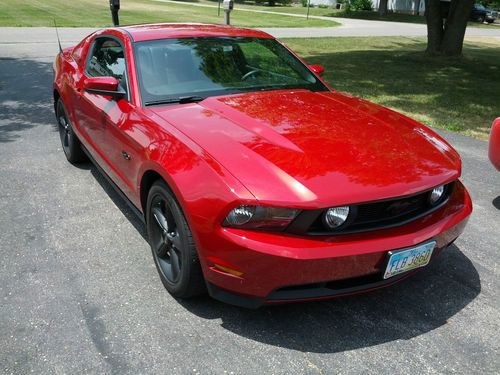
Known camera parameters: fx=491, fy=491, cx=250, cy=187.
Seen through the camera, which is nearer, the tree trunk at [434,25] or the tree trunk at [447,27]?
the tree trunk at [447,27]

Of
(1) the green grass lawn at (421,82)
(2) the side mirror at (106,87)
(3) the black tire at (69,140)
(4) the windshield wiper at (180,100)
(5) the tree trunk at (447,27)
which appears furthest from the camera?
(5) the tree trunk at (447,27)

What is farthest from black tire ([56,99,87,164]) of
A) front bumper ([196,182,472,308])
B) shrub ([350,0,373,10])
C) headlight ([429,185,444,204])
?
shrub ([350,0,373,10])

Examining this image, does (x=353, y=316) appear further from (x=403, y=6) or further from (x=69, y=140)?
(x=403, y=6)

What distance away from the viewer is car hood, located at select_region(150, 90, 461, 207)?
237 cm

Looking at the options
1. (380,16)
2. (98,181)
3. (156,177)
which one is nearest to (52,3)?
(380,16)

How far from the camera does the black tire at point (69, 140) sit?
4.89 metres

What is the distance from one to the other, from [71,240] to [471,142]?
16.2ft

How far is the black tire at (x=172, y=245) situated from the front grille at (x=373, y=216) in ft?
1.96

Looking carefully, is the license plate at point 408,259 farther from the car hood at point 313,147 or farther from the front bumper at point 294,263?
the car hood at point 313,147

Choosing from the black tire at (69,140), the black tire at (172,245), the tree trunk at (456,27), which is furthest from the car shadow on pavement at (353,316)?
the tree trunk at (456,27)

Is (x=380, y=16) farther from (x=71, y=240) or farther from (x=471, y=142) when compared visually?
Answer: (x=71, y=240)

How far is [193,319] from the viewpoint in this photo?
2.75 m

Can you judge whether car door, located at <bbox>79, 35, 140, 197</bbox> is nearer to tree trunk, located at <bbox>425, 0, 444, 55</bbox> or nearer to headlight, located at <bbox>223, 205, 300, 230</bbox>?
headlight, located at <bbox>223, 205, 300, 230</bbox>

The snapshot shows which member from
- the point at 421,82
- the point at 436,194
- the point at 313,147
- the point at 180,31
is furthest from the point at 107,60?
the point at 421,82
